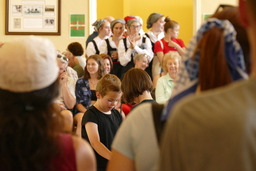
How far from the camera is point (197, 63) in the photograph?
3.86ft

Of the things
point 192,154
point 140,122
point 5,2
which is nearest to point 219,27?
point 140,122

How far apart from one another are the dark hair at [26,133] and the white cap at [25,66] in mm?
26

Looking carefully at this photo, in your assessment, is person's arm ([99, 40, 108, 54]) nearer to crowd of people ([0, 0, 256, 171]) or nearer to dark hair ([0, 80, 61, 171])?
crowd of people ([0, 0, 256, 171])

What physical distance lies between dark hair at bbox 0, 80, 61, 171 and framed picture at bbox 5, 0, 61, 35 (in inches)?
289

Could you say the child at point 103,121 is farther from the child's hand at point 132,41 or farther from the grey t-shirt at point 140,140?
the child's hand at point 132,41

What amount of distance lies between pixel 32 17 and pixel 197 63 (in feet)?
26.0

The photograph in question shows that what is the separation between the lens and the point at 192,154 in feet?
2.35

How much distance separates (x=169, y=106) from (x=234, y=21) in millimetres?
350

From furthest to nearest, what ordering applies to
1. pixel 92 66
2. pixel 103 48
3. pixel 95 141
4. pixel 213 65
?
pixel 103 48, pixel 92 66, pixel 95 141, pixel 213 65

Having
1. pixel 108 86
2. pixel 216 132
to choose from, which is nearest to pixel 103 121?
pixel 108 86

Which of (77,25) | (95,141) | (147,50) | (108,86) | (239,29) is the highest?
(77,25)

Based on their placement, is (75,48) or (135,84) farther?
(75,48)

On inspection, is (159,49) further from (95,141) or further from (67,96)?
(95,141)

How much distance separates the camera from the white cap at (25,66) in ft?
4.68
